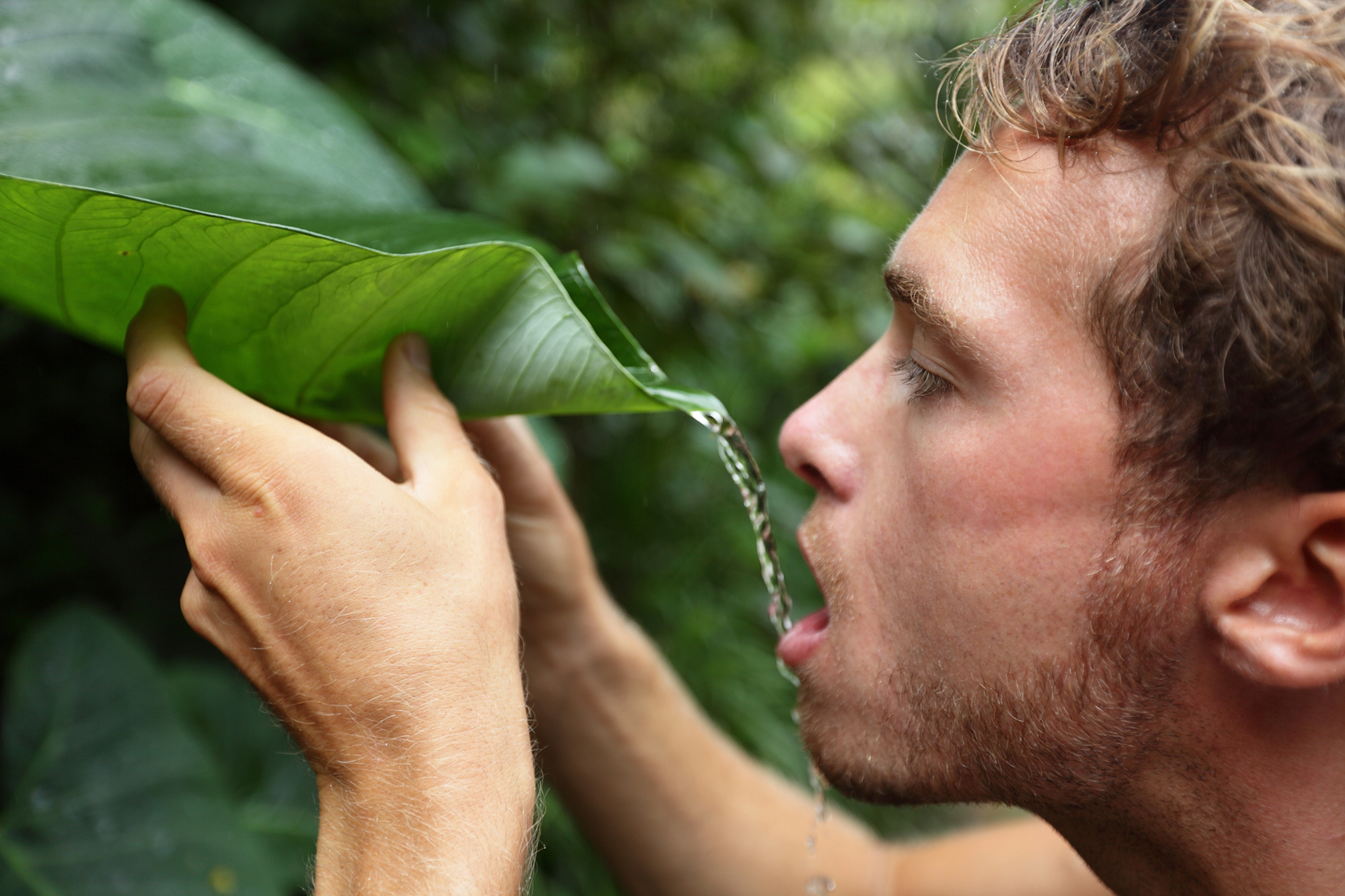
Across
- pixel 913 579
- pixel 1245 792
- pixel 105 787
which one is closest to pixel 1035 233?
pixel 913 579

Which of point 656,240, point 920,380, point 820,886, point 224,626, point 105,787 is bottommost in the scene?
point 105,787

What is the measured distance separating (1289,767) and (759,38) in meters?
2.44

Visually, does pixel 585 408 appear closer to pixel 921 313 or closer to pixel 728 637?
pixel 921 313

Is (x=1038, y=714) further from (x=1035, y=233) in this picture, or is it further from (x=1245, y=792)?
(x=1035, y=233)

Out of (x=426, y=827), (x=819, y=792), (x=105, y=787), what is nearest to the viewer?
(x=426, y=827)

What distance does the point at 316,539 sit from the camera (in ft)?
3.03

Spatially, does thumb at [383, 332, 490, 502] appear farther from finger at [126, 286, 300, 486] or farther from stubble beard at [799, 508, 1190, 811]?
stubble beard at [799, 508, 1190, 811]

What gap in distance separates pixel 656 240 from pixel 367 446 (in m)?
1.15

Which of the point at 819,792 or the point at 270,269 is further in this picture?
the point at 819,792

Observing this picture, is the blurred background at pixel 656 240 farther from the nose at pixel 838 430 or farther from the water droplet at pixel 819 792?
the water droplet at pixel 819 792

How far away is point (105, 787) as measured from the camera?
1643 millimetres

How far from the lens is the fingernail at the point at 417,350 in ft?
3.49

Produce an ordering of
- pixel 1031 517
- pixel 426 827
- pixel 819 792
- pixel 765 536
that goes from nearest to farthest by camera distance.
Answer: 1. pixel 426 827
2. pixel 1031 517
3. pixel 765 536
4. pixel 819 792

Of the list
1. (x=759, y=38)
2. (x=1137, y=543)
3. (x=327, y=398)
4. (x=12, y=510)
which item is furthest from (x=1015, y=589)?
(x=759, y=38)
